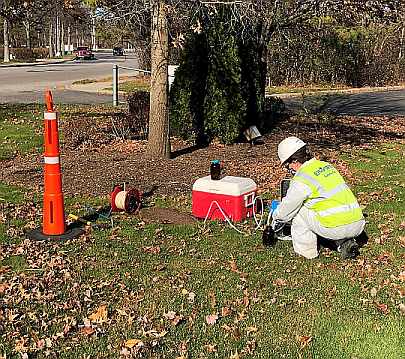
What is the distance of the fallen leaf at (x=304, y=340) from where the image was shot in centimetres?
403

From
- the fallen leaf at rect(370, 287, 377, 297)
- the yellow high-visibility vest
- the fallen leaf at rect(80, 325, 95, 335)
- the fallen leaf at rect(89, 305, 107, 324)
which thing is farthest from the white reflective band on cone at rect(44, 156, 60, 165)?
the fallen leaf at rect(370, 287, 377, 297)

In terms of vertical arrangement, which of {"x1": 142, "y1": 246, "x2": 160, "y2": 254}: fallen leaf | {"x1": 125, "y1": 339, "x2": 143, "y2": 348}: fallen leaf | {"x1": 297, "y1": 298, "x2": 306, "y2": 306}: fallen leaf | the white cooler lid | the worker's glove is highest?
the white cooler lid

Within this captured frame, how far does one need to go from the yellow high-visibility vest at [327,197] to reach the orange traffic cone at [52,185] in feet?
7.66

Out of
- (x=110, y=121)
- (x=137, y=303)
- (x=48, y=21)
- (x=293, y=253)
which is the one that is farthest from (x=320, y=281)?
(x=48, y=21)

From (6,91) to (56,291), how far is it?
20.8m

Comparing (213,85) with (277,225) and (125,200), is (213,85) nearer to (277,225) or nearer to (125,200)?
(125,200)

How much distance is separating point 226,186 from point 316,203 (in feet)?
4.59

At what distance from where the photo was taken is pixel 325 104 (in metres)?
20.2

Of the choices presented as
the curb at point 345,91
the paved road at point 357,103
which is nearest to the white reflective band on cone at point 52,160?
the paved road at point 357,103

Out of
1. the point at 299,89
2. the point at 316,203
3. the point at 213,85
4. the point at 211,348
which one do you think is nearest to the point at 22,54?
the point at 299,89

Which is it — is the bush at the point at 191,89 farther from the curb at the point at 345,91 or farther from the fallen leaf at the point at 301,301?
the curb at the point at 345,91

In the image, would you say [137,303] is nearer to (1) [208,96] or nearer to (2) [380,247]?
(2) [380,247]

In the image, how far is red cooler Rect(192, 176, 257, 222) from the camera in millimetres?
6527

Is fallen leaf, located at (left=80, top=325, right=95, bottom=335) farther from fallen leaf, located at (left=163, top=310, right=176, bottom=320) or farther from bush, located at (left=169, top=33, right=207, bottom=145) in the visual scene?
bush, located at (left=169, top=33, right=207, bottom=145)
